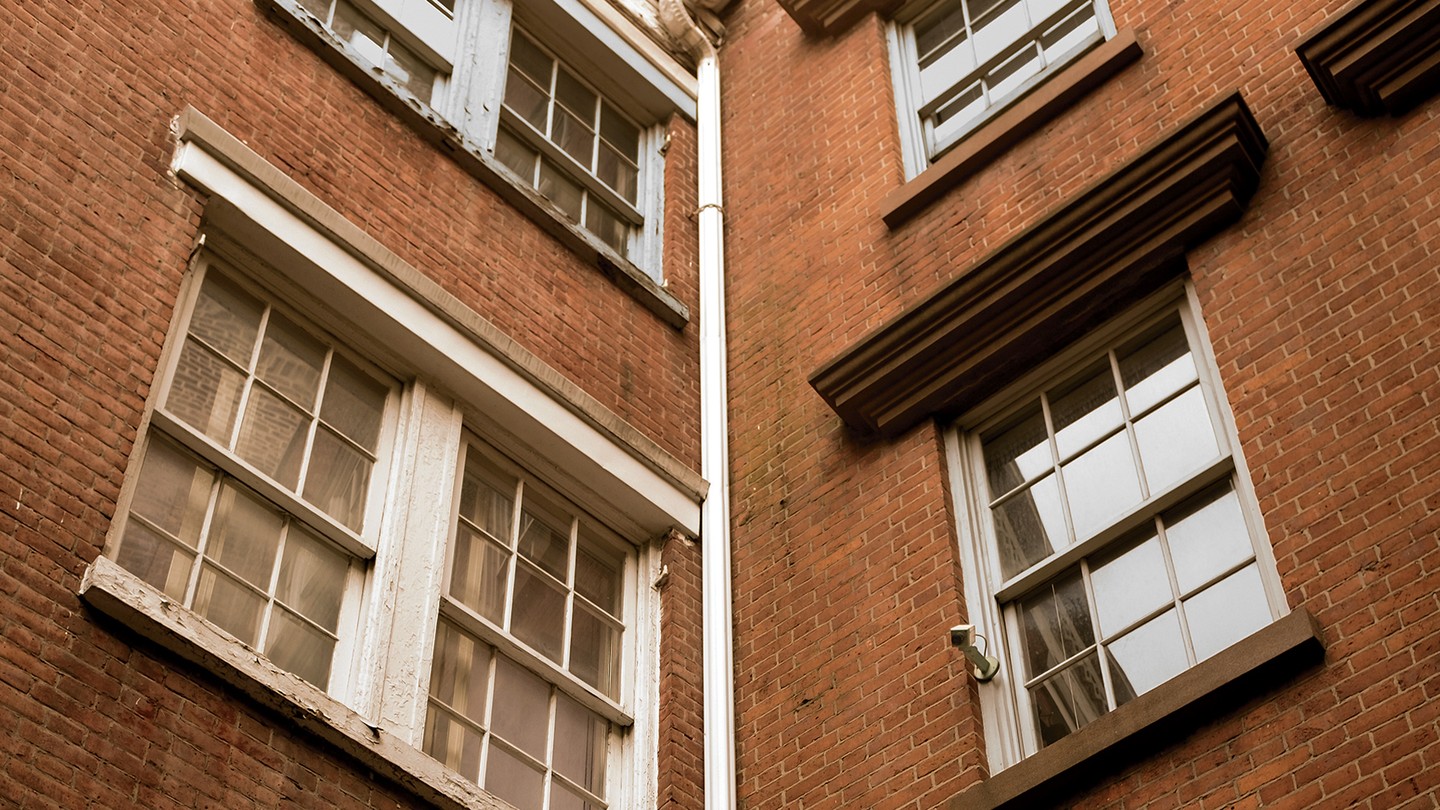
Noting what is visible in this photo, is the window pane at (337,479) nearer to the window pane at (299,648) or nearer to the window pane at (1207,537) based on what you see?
the window pane at (299,648)

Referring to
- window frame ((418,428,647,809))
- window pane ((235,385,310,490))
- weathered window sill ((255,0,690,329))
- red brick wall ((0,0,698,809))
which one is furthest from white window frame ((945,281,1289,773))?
window pane ((235,385,310,490))

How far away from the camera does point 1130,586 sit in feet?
24.7

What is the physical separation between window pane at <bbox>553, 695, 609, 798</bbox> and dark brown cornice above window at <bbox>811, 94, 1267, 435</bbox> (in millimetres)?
2131

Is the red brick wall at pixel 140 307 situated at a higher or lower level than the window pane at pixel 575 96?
lower

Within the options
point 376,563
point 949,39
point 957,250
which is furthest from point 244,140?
point 949,39

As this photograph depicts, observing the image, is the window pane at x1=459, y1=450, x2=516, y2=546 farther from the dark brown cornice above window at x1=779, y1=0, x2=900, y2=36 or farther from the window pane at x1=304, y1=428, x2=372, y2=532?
the dark brown cornice above window at x1=779, y1=0, x2=900, y2=36

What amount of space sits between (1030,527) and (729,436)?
2.35 meters

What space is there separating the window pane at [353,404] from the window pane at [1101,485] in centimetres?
337

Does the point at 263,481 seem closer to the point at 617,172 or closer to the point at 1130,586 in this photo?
the point at 1130,586

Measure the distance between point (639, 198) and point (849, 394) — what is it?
302 cm

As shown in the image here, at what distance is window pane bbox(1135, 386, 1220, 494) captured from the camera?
767 centimetres

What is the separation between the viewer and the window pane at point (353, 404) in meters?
8.12

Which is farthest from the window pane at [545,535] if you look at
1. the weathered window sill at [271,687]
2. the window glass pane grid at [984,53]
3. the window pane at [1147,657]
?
the window glass pane grid at [984,53]

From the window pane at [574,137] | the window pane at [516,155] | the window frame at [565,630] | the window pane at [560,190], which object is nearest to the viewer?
the window frame at [565,630]
